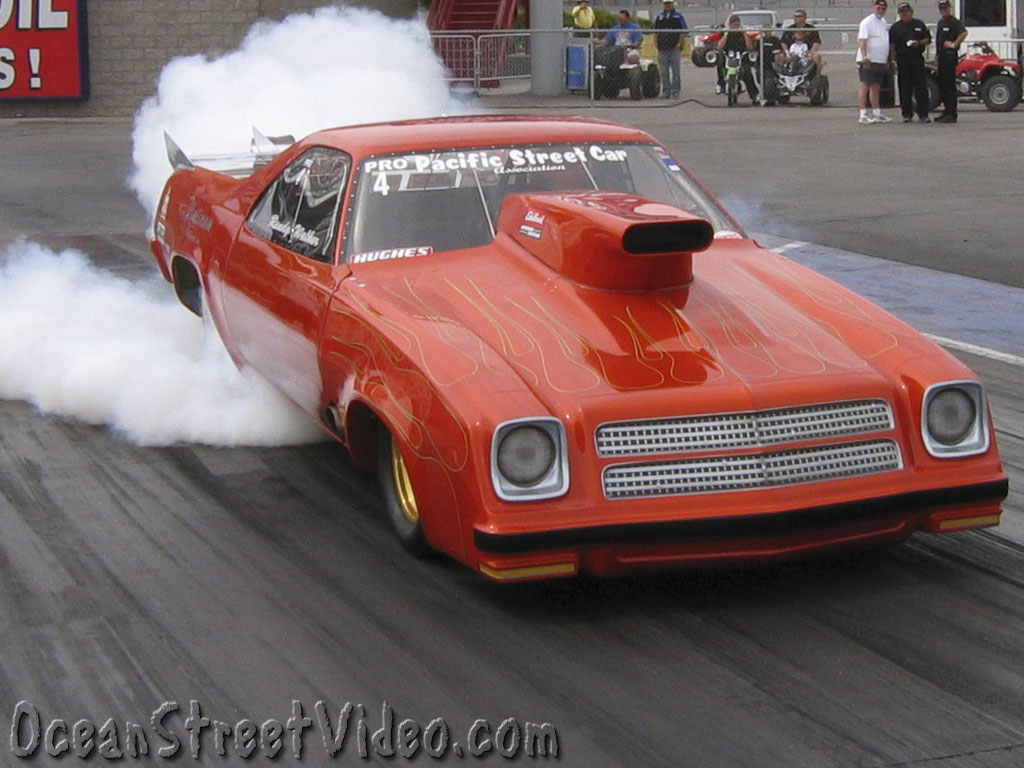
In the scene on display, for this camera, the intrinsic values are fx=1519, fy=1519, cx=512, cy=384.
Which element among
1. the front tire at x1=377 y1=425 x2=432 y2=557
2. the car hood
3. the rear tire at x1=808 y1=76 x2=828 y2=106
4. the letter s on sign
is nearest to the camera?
the car hood

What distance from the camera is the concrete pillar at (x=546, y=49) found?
2667 cm

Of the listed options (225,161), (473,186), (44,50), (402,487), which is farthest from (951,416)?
(44,50)

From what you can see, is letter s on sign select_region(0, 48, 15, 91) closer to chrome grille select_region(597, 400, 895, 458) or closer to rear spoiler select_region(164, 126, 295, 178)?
rear spoiler select_region(164, 126, 295, 178)

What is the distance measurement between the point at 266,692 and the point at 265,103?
9.96 metres

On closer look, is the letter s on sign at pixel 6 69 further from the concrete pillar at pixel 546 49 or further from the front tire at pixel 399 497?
the front tire at pixel 399 497

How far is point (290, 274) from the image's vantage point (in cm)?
586

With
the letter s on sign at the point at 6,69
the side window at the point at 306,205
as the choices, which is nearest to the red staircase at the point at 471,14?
the letter s on sign at the point at 6,69

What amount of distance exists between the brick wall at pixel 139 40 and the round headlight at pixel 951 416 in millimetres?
22324

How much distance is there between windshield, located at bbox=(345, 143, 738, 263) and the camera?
561cm

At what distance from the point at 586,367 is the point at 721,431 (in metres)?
0.47

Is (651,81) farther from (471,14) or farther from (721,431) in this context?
(721,431)

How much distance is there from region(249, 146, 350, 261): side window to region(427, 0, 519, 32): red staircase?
23304mm

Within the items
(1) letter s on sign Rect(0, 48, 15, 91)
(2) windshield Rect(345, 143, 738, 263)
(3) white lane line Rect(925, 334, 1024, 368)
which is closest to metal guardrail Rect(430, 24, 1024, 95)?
(1) letter s on sign Rect(0, 48, 15, 91)

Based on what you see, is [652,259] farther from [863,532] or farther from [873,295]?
[873,295]
